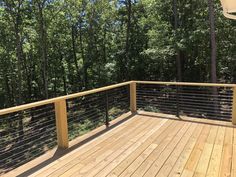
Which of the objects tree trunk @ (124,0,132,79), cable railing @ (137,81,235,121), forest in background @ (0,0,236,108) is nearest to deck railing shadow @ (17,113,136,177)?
cable railing @ (137,81,235,121)

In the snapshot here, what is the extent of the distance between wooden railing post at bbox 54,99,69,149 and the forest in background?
7933mm

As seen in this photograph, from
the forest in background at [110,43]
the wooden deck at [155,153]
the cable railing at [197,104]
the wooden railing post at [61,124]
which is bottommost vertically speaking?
the cable railing at [197,104]

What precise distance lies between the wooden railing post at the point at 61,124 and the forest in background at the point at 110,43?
7.93 meters

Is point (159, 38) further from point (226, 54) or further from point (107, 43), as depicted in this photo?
point (107, 43)

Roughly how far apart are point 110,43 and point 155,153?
1375 centimetres

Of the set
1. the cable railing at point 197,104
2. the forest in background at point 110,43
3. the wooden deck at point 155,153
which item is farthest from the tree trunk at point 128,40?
the wooden deck at point 155,153

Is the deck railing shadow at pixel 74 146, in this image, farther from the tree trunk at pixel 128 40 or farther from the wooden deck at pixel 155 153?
the tree trunk at pixel 128 40

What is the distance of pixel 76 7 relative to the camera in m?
15.1

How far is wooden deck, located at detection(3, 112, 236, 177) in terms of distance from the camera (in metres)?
2.69

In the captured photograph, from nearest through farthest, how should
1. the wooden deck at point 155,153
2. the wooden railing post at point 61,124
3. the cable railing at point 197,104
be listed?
the wooden deck at point 155,153
the wooden railing post at point 61,124
the cable railing at point 197,104

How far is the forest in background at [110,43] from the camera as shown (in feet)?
35.1

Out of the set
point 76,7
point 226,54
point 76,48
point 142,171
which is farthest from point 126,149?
point 76,48

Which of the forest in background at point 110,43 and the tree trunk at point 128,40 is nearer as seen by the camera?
the forest in background at point 110,43

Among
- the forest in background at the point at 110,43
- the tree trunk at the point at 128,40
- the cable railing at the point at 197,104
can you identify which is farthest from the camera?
the tree trunk at the point at 128,40
